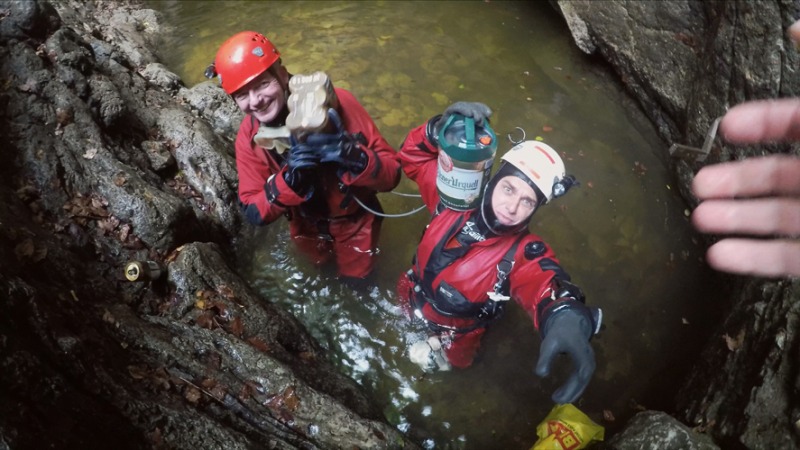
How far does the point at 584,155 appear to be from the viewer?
6.07 m

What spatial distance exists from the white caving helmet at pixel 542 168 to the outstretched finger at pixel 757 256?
901 mm

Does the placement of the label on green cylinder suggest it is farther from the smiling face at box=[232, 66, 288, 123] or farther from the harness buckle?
the smiling face at box=[232, 66, 288, 123]

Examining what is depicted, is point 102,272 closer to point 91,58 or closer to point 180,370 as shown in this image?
point 180,370

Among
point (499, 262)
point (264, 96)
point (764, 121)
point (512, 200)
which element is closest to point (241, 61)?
point (264, 96)

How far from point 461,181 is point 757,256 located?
5.22 ft

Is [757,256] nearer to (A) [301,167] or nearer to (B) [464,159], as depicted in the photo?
(B) [464,159]

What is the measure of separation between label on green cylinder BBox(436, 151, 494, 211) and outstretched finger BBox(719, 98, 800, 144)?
127 centimetres

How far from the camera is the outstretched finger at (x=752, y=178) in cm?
235

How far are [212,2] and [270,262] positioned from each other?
17.9 feet

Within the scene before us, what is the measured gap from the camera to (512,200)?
3.05m

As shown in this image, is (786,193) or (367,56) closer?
(786,193)

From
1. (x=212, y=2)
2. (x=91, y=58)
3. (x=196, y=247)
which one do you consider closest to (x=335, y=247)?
(x=196, y=247)

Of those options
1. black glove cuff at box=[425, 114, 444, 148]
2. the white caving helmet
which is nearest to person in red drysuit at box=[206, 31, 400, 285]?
black glove cuff at box=[425, 114, 444, 148]

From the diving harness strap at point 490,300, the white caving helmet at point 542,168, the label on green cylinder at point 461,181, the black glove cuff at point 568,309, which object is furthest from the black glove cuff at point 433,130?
the black glove cuff at point 568,309
